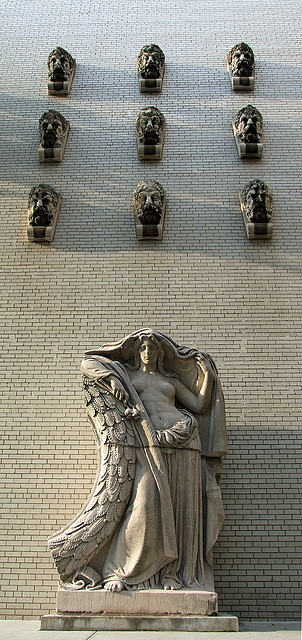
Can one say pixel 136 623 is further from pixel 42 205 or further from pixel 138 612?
pixel 42 205

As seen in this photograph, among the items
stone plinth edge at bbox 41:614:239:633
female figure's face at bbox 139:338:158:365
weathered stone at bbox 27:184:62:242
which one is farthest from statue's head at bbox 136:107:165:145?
stone plinth edge at bbox 41:614:239:633

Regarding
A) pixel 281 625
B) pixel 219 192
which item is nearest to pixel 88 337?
pixel 219 192

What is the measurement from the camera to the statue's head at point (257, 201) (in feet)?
35.3

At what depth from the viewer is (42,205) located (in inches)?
425

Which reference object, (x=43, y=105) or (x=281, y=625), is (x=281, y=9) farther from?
(x=281, y=625)

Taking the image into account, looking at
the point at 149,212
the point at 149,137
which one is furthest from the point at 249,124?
the point at 149,212

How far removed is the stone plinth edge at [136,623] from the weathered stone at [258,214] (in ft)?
17.9

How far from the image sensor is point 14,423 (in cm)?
934

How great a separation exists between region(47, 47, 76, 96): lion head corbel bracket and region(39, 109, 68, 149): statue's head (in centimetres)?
93

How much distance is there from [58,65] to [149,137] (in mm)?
2314

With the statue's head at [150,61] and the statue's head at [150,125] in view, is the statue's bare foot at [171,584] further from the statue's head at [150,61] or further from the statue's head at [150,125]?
the statue's head at [150,61]

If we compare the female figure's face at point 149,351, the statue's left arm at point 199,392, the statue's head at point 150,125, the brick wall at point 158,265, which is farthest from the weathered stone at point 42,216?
the statue's left arm at point 199,392

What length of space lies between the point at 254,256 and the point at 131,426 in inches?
144

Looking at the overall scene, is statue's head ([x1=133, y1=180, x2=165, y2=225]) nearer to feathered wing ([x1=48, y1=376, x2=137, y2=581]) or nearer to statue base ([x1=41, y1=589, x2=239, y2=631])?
feathered wing ([x1=48, y1=376, x2=137, y2=581])
